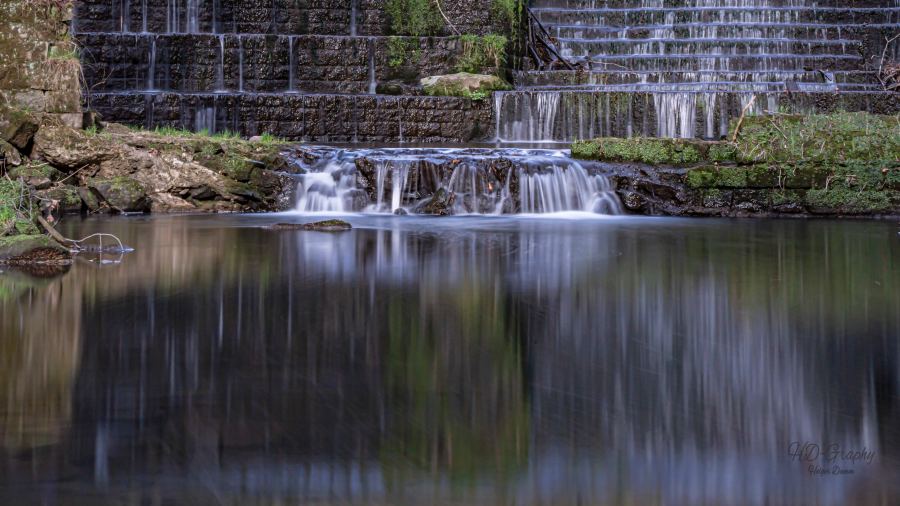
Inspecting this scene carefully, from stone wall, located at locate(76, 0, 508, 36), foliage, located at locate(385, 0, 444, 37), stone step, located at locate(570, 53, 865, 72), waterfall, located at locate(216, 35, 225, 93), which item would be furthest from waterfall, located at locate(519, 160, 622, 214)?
foliage, located at locate(385, 0, 444, 37)

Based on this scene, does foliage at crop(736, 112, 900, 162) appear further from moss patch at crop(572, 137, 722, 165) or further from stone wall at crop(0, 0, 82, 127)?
stone wall at crop(0, 0, 82, 127)

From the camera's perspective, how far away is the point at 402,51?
70.3ft

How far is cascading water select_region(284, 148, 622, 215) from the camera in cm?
1388

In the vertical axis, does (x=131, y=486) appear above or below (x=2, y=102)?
below

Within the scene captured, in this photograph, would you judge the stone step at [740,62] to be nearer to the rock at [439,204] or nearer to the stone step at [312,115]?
the stone step at [312,115]

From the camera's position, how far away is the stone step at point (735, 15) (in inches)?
950

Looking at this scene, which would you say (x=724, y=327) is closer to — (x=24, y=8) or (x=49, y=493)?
(x=49, y=493)

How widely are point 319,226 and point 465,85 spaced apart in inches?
387

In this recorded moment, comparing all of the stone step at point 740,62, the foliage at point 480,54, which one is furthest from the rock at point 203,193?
the stone step at point 740,62

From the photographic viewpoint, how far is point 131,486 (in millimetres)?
2266

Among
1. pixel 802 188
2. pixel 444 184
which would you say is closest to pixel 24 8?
pixel 444 184

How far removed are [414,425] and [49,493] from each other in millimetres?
987

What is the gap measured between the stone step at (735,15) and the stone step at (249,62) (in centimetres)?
525

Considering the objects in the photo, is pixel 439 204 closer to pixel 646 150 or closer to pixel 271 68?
pixel 646 150
